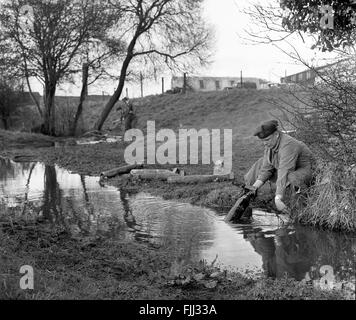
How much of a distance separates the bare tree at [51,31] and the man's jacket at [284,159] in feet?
84.4

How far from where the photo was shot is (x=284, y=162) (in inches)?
348

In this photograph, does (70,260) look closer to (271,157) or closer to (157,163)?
(271,157)

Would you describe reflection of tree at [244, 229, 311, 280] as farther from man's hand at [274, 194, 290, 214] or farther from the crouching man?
the crouching man

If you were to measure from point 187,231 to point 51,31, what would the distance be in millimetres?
26111

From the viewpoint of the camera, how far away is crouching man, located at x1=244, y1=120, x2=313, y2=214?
880 centimetres

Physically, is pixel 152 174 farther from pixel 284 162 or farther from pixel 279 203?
pixel 279 203

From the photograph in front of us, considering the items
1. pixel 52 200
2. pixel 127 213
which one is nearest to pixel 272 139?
pixel 127 213

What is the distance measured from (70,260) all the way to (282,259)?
8.77 ft

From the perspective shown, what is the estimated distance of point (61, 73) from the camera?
35.0 meters

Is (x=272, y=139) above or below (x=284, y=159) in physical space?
above

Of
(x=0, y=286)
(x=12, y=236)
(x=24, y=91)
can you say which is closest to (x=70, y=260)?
(x=12, y=236)

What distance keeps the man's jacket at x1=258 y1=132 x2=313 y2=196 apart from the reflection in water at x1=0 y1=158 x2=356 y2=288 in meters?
0.79

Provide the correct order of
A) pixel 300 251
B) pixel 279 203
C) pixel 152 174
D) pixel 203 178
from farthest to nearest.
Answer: pixel 152 174 → pixel 203 178 → pixel 279 203 → pixel 300 251

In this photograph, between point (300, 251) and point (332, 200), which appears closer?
point (300, 251)
